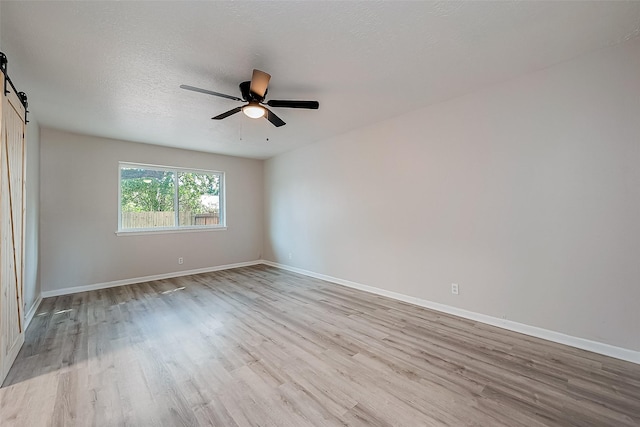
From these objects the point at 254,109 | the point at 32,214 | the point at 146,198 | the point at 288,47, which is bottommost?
the point at 32,214

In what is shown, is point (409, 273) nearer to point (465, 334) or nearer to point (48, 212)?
point (465, 334)

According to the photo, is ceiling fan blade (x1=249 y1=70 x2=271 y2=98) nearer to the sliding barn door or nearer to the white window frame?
the sliding barn door

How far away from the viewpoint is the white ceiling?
5.85 ft

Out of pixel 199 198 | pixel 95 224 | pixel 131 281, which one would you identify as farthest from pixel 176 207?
pixel 131 281

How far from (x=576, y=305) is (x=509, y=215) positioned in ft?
3.15

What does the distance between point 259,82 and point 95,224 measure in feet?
13.6

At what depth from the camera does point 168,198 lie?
5.30 metres

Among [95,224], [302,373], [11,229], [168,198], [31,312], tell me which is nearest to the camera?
[302,373]

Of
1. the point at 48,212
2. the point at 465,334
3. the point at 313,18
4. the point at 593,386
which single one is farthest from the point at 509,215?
the point at 48,212

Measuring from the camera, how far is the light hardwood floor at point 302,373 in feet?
5.36

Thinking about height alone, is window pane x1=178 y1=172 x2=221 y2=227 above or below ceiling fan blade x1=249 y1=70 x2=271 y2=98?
below

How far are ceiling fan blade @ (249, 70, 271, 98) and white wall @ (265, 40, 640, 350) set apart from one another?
6.91 feet

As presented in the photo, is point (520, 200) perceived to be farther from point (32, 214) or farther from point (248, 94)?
point (32, 214)

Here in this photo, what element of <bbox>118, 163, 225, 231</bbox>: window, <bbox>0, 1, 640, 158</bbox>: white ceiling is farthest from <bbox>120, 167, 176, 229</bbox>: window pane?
<bbox>0, 1, 640, 158</bbox>: white ceiling
